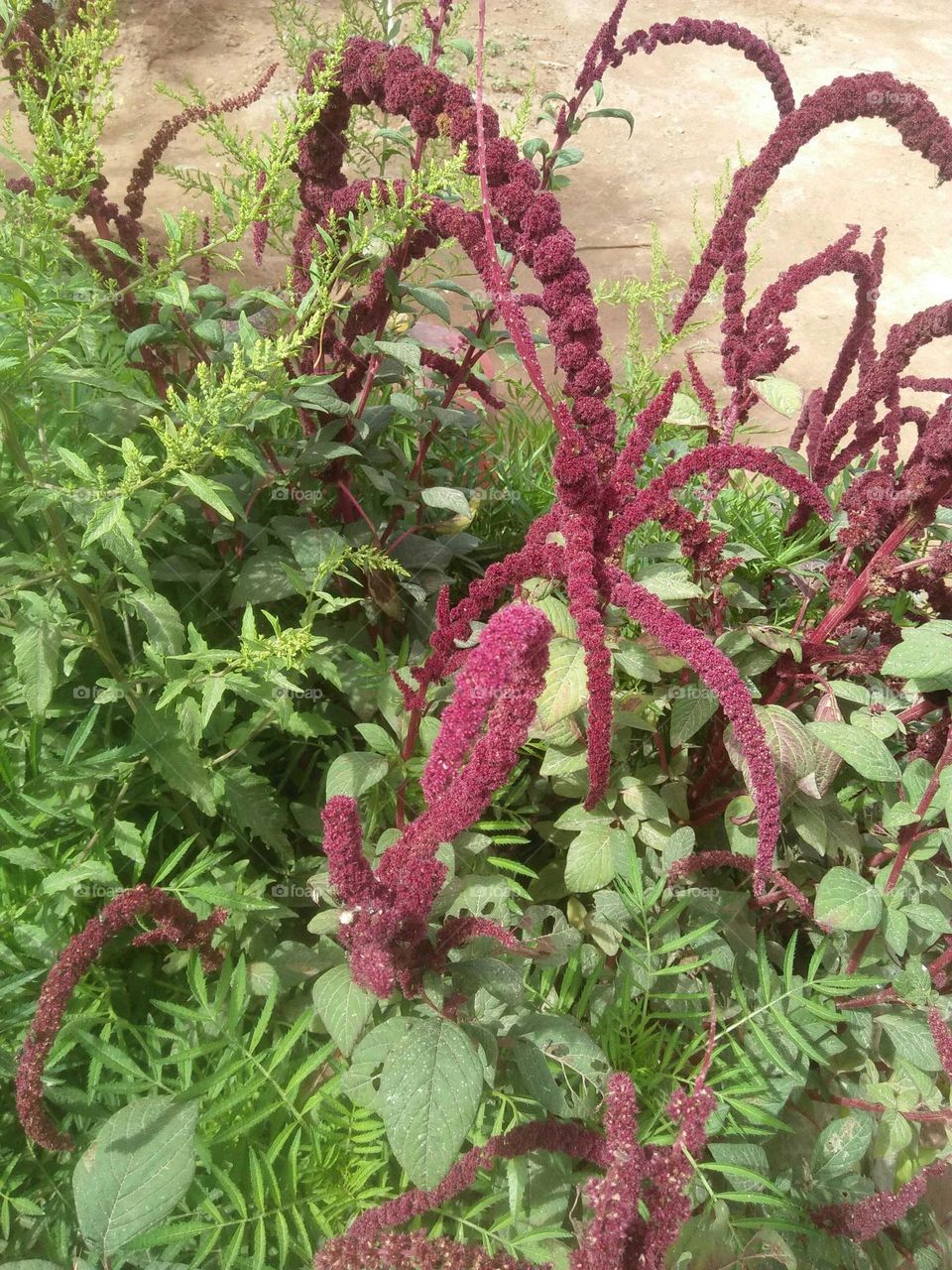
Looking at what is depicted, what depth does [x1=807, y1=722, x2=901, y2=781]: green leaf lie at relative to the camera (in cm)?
130

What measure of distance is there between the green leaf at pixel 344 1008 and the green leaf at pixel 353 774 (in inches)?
12.2

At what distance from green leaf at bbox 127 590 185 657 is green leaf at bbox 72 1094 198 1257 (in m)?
0.64

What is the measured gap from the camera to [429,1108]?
0.86 m

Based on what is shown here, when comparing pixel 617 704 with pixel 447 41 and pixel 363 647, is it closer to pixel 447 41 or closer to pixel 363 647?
pixel 363 647

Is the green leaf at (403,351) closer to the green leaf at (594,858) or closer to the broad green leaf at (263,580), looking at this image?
the broad green leaf at (263,580)

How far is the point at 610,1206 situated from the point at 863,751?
0.78 meters

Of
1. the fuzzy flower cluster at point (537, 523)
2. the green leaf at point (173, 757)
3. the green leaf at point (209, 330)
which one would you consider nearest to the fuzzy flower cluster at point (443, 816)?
the fuzzy flower cluster at point (537, 523)

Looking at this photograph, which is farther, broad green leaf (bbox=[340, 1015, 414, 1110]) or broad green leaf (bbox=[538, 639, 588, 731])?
broad green leaf (bbox=[538, 639, 588, 731])

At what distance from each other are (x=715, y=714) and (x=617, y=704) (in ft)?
0.64

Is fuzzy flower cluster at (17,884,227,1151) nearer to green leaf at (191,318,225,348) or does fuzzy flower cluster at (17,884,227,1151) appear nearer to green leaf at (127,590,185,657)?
green leaf at (127,590,185,657)

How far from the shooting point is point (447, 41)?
1714mm

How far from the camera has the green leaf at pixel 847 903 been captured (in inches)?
50.2
